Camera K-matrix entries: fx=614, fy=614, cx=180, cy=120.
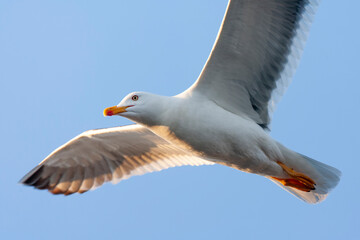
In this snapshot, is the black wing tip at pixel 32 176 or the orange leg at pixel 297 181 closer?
the orange leg at pixel 297 181

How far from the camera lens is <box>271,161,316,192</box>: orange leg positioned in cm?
723

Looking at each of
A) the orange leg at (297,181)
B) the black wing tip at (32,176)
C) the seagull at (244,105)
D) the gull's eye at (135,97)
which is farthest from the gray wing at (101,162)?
the gull's eye at (135,97)

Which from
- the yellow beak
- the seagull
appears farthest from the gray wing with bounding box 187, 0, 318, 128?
the yellow beak

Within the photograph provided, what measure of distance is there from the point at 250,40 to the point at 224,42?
0.37 metres

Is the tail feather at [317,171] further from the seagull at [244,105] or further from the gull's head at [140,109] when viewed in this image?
the gull's head at [140,109]

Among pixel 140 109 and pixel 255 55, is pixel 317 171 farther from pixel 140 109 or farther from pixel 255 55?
pixel 140 109

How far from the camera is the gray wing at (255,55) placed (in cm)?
675

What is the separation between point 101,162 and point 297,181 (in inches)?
111

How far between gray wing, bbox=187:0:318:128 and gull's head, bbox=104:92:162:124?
56cm

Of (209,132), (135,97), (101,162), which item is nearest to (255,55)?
(209,132)

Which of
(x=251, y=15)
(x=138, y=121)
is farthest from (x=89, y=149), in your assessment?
(x=251, y=15)

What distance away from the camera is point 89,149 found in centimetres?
842

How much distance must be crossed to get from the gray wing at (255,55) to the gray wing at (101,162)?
1.39m

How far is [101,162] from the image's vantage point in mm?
8641
